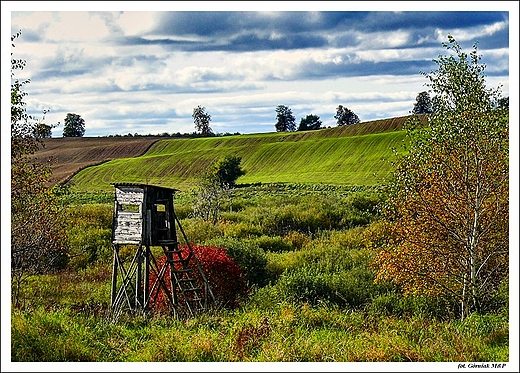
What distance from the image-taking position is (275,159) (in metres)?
43.1

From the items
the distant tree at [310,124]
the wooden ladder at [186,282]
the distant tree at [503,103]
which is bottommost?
the wooden ladder at [186,282]

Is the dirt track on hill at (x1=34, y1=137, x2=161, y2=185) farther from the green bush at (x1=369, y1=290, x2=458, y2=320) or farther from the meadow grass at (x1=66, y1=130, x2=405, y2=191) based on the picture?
the green bush at (x1=369, y1=290, x2=458, y2=320)

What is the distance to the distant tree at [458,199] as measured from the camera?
37.1 feet

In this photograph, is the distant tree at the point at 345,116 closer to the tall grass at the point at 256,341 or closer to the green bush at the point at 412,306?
the green bush at the point at 412,306

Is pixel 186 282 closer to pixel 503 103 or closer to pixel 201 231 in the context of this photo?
pixel 201 231

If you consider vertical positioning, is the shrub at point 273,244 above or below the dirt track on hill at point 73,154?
below

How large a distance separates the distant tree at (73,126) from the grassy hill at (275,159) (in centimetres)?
356

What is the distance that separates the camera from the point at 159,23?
1165 centimetres

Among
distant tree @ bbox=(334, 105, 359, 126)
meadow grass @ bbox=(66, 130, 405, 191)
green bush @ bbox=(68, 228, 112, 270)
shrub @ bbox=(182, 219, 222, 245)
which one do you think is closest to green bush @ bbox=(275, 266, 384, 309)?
shrub @ bbox=(182, 219, 222, 245)

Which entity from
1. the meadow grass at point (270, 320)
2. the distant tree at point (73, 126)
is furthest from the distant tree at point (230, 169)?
the meadow grass at point (270, 320)

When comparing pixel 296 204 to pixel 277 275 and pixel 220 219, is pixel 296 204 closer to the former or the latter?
pixel 220 219

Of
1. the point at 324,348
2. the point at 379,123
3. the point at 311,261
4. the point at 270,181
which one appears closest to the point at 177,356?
the point at 324,348

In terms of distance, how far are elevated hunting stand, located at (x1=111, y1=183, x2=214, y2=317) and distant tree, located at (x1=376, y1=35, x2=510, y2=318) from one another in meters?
4.26

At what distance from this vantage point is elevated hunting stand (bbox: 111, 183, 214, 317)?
12.6 metres
